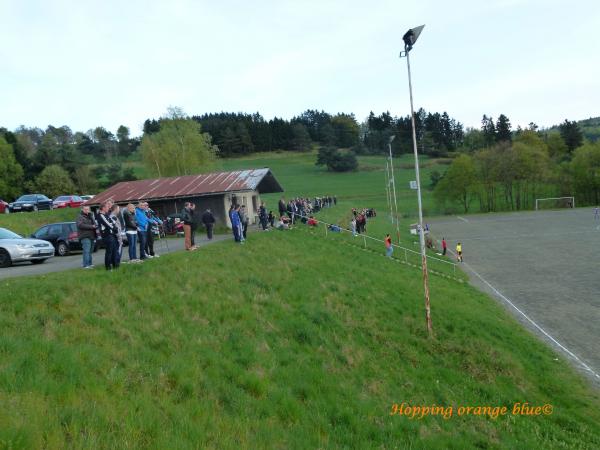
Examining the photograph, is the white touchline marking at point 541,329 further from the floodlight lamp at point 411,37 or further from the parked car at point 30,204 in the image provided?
the parked car at point 30,204

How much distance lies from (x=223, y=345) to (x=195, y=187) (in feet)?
74.3

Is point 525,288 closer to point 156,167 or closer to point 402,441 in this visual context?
point 402,441

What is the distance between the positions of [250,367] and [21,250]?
40.2ft

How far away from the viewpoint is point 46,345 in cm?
701

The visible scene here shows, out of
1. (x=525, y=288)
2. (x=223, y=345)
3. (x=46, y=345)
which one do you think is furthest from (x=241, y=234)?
(x=525, y=288)

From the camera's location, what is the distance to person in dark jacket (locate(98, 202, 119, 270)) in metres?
11.7

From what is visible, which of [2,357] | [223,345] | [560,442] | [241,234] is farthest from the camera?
[241,234]

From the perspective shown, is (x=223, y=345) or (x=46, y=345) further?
(x=223, y=345)

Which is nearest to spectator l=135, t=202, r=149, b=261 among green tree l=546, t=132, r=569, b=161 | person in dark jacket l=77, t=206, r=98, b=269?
person in dark jacket l=77, t=206, r=98, b=269

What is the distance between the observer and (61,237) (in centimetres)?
2142

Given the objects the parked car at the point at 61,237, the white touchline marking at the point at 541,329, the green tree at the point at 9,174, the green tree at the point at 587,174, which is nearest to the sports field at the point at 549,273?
the white touchline marking at the point at 541,329

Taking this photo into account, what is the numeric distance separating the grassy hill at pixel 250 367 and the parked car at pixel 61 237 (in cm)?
892

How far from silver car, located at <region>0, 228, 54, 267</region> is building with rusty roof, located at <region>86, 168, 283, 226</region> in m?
12.9

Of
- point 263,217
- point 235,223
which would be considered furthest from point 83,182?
point 235,223
